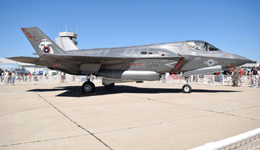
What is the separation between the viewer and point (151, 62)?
10.4m

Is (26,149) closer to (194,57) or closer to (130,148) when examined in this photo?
(130,148)

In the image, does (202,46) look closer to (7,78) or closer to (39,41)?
(39,41)

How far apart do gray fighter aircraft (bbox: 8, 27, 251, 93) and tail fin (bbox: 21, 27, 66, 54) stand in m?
0.08

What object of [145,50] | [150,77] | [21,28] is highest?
[21,28]

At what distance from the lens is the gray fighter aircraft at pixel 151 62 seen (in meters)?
10.2

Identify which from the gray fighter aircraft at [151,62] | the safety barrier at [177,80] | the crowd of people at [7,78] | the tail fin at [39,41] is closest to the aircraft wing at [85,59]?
the gray fighter aircraft at [151,62]

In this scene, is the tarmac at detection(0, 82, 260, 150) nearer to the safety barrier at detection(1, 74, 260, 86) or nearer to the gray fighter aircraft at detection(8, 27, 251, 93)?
the gray fighter aircraft at detection(8, 27, 251, 93)

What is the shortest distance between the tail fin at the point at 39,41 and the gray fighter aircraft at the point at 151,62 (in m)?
0.08

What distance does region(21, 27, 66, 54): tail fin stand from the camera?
11109mm

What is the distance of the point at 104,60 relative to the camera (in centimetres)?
1027

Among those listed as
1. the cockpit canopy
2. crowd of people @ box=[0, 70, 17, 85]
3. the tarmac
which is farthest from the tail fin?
crowd of people @ box=[0, 70, 17, 85]

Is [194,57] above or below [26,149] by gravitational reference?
above

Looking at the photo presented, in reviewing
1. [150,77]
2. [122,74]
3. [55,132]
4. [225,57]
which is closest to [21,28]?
[122,74]

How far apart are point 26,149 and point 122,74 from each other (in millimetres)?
7813
